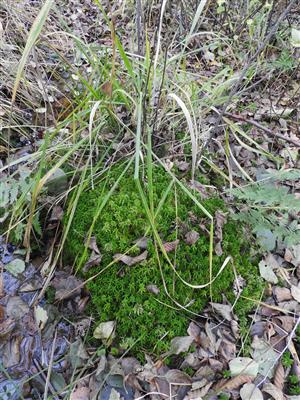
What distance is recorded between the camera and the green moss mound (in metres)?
1.66

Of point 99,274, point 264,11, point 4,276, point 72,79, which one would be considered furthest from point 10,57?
point 264,11

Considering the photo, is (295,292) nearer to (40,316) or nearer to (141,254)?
(141,254)

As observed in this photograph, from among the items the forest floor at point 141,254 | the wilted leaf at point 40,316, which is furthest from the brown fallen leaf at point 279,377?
the wilted leaf at point 40,316

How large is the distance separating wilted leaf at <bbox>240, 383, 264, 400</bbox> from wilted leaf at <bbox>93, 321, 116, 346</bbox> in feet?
1.93

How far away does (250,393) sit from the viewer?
153 centimetres

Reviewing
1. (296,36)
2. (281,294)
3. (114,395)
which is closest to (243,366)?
(281,294)

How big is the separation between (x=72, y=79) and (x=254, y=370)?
87.9 inches

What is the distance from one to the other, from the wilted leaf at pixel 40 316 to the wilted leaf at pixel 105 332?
267mm

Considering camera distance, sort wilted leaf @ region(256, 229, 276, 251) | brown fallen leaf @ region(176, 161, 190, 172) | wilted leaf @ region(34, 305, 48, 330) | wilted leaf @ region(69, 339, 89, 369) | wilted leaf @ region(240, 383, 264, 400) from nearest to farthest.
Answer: wilted leaf @ region(240, 383, 264, 400), wilted leaf @ region(69, 339, 89, 369), wilted leaf @ region(34, 305, 48, 330), wilted leaf @ region(256, 229, 276, 251), brown fallen leaf @ region(176, 161, 190, 172)

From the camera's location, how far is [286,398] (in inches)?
60.2

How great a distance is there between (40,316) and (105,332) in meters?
0.34

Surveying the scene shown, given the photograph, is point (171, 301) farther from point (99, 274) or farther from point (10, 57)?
point (10, 57)

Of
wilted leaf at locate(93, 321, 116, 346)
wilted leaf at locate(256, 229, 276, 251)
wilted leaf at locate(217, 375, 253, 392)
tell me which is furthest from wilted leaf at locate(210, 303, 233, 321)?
wilted leaf at locate(93, 321, 116, 346)

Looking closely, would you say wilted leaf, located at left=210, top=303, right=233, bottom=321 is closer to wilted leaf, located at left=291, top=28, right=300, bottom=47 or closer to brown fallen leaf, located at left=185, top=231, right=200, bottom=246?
brown fallen leaf, located at left=185, top=231, right=200, bottom=246
